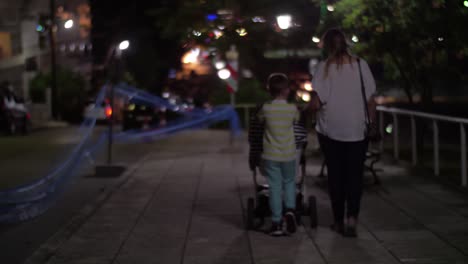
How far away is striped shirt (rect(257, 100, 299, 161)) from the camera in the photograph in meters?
7.86

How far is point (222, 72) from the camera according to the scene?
67.4ft

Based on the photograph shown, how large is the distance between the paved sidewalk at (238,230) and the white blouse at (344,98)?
1.11 metres

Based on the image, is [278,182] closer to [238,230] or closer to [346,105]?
[238,230]

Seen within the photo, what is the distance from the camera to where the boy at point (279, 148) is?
7.88 meters

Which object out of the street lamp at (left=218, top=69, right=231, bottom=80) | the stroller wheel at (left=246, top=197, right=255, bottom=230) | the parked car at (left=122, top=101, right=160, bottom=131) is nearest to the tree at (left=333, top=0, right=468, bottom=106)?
the street lamp at (left=218, top=69, right=231, bottom=80)

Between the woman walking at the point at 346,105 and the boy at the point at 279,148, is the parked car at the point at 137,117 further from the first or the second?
the woman walking at the point at 346,105

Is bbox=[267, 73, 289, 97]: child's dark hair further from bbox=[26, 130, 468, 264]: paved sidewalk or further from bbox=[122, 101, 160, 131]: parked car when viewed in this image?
bbox=[122, 101, 160, 131]: parked car

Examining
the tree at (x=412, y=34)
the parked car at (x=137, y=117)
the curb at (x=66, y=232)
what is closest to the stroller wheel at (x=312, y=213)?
the curb at (x=66, y=232)

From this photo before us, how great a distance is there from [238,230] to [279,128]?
1308mm

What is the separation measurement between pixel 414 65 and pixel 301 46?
513cm

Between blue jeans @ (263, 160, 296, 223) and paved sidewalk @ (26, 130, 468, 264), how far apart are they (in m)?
0.31

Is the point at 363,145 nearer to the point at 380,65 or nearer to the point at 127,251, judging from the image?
the point at 127,251

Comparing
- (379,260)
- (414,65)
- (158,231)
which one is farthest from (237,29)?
(414,65)

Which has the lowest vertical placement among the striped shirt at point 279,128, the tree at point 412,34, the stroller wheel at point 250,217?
the stroller wheel at point 250,217
